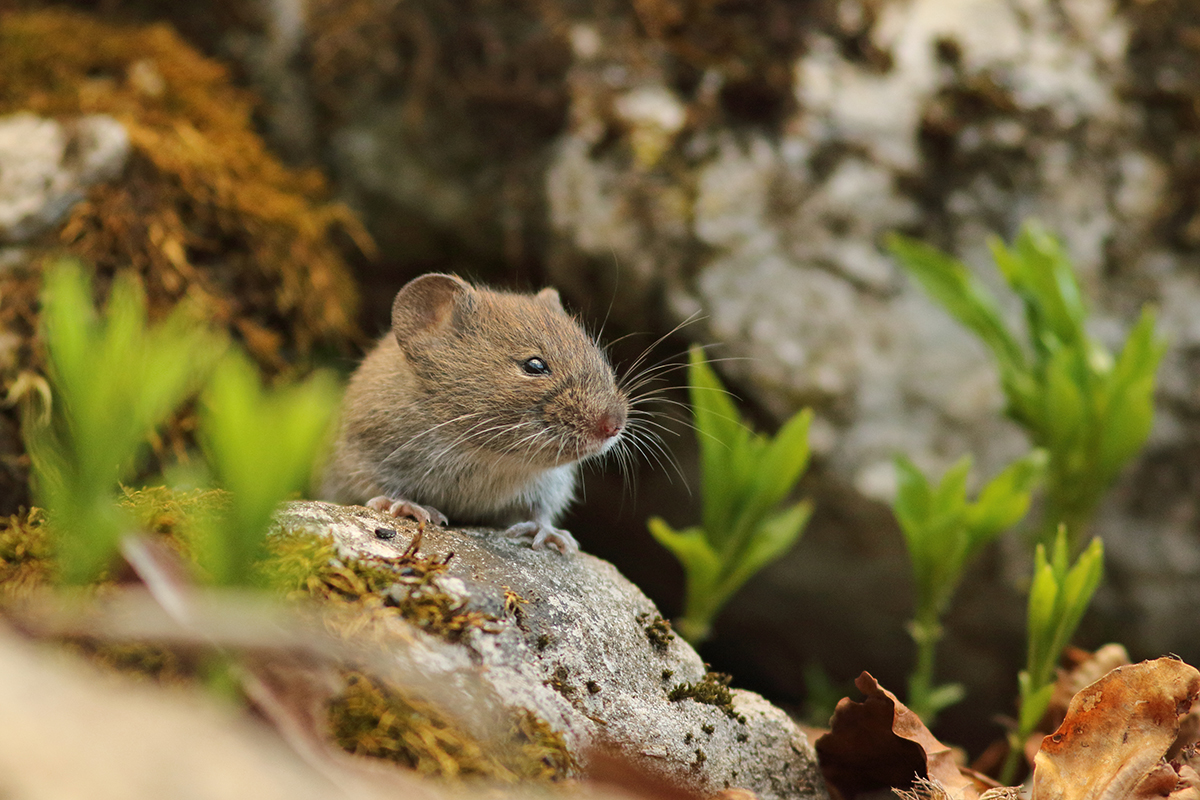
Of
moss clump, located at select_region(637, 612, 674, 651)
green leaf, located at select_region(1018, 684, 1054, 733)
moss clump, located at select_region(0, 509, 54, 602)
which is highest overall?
moss clump, located at select_region(0, 509, 54, 602)

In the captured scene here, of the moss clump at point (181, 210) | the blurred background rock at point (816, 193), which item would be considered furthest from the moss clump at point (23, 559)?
the blurred background rock at point (816, 193)

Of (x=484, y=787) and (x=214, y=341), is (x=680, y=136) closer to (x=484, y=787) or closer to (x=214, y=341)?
(x=214, y=341)

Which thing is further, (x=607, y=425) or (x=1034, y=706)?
(x=1034, y=706)

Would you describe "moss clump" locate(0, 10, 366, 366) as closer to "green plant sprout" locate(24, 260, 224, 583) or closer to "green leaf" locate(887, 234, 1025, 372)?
"green plant sprout" locate(24, 260, 224, 583)

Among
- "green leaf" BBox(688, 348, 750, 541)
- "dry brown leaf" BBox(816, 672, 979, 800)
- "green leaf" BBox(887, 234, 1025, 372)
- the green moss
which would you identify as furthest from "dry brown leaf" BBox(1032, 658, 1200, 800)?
"green leaf" BBox(887, 234, 1025, 372)

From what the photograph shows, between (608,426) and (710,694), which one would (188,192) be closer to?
(608,426)

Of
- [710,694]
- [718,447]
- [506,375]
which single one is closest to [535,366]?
[506,375]
